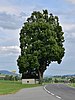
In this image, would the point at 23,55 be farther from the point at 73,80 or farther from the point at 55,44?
the point at 73,80

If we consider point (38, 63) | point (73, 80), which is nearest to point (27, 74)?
point (38, 63)

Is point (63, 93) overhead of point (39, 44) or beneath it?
beneath

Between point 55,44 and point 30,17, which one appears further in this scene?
point 30,17

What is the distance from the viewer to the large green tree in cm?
8181

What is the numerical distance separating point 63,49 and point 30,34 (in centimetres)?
837

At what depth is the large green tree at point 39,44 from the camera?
81812 millimetres

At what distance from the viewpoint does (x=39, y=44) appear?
82.4m

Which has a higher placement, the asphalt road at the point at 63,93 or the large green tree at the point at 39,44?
the large green tree at the point at 39,44

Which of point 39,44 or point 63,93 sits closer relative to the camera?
point 63,93

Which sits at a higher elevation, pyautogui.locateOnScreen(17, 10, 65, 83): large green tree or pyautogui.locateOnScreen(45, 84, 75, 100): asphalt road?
pyautogui.locateOnScreen(17, 10, 65, 83): large green tree

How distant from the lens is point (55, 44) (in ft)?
275

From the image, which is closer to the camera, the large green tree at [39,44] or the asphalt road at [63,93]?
the asphalt road at [63,93]

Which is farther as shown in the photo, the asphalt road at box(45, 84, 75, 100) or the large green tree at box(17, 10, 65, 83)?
the large green tree at box(17, 10, 65, 83)

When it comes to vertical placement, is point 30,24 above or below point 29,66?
above
